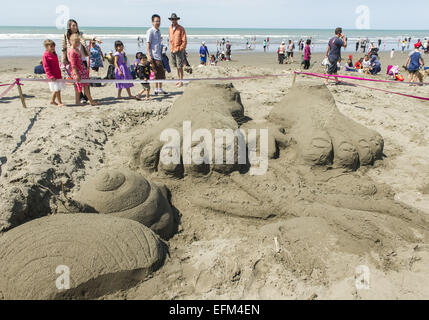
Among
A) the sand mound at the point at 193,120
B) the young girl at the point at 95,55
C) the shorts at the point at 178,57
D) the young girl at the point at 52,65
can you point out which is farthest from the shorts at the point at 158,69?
the sand mound at the point at 193,120

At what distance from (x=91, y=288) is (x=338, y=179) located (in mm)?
2974

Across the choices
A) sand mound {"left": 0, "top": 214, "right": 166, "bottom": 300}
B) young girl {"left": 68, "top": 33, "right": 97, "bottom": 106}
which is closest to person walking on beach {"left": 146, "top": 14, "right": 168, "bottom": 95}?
young girl {"left": 68, "top": 33, "right": 97, "bottom": 106}

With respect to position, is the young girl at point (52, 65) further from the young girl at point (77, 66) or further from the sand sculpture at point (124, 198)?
the sand sculpture at point (124, 198)

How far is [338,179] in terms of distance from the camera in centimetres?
368

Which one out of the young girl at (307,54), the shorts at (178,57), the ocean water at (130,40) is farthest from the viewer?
the ocean water at (130,40)

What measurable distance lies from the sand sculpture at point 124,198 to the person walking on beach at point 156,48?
4431mm

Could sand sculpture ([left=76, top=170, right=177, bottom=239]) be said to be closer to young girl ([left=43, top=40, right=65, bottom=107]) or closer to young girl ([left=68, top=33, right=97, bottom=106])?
young girl ([left=68, top=33, right=97, bottom=106])

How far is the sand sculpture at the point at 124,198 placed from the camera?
2666mm

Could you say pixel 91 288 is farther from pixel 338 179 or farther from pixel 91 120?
pixel 91 120

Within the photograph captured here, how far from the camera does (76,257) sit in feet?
6.43

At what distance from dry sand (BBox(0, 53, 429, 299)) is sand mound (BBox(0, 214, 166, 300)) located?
0.41 ft

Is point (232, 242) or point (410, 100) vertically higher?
point (410, 100)

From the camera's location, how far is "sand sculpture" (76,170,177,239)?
8.75ft
